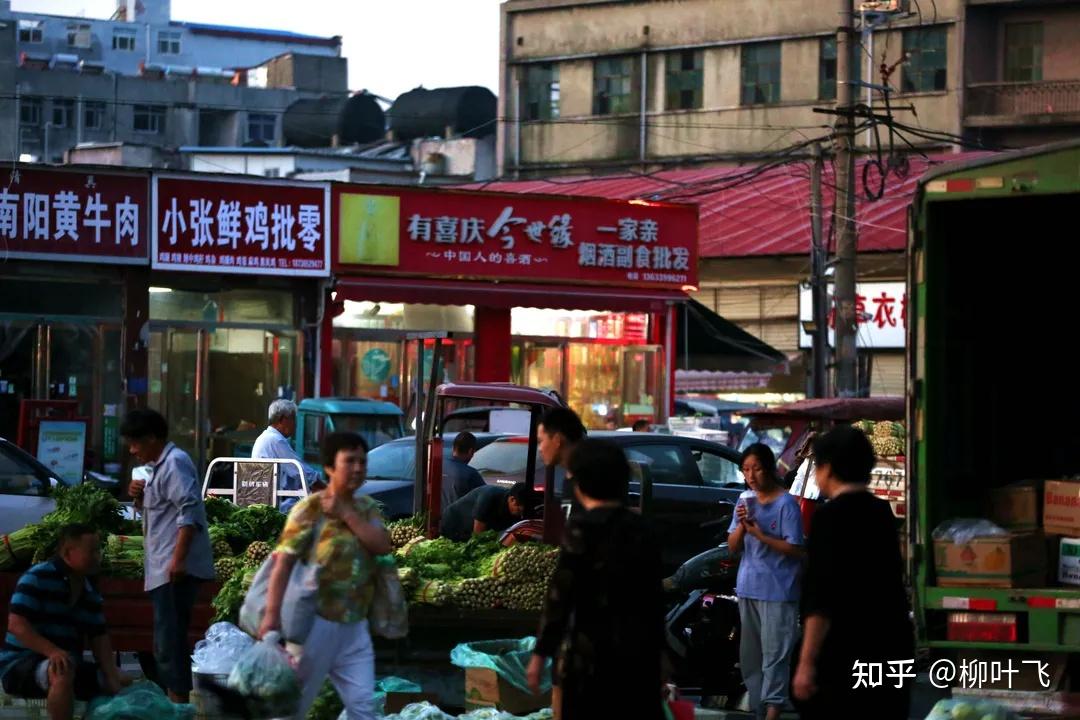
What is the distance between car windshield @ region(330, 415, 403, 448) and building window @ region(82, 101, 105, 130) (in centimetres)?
4718

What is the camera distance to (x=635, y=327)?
97.2 ft

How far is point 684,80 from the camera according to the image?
52938 millimetres

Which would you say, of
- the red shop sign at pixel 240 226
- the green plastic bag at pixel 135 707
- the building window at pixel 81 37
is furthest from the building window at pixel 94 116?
the green plastic bag at pixel 135 707

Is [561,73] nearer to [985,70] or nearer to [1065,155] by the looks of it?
[985,70]

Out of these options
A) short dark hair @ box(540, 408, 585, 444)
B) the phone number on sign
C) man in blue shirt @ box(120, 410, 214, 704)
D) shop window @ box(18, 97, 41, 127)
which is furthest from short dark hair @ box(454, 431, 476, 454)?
shop window @ box(18, 97, 41, 127)

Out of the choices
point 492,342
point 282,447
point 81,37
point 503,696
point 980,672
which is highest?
point 81,37

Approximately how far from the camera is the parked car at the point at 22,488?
15477 millimetres

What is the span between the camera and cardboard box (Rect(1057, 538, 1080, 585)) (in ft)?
32.6

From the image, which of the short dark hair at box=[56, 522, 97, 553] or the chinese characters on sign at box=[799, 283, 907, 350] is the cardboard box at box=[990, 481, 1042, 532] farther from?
the chinese characters on sign at box=[799, 283, 907, 350]

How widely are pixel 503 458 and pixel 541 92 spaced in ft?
131

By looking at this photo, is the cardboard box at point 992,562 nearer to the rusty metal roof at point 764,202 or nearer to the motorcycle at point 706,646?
the motorcycle at point 706,646

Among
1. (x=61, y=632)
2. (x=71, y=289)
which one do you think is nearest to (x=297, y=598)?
(x=61, y=632)

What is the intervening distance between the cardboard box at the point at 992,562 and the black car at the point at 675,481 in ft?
19.9

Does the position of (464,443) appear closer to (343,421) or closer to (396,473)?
(396,473)
